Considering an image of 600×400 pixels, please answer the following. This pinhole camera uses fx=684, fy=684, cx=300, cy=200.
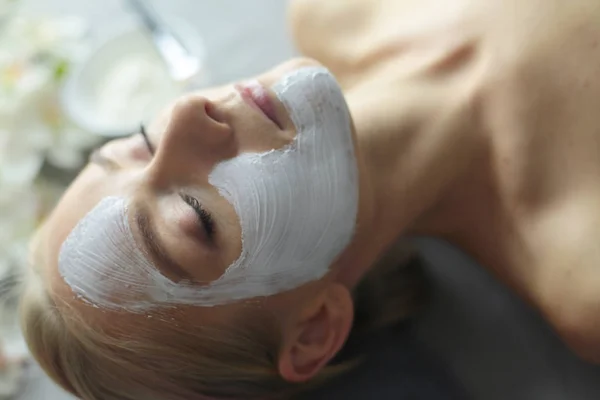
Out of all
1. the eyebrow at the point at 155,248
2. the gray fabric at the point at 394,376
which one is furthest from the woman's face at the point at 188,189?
the gray fabric at the point at 394,376

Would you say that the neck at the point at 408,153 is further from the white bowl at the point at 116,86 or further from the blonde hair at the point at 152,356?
the white bowl at the point at 116,86

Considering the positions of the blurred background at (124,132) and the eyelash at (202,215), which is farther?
the blurred background at (124,132)

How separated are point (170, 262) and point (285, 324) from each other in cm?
15

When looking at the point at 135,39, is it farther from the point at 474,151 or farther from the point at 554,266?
the point at 554,266

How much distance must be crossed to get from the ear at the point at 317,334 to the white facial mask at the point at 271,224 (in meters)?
0.04

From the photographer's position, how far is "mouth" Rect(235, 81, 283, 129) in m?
0.73

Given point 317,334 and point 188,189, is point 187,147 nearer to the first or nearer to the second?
point 188,189

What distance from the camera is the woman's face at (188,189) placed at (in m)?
0.68

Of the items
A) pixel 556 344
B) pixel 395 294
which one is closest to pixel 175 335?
pixel 395 294

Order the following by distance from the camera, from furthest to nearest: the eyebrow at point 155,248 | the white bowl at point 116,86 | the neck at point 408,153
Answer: the white bowl at point 116,86 → the neck at point 408,153 → the eyebrow at point 155,248

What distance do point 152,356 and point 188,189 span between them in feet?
0.60

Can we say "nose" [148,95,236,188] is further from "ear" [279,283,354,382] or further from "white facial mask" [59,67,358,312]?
"ear" [279,283,354,382]

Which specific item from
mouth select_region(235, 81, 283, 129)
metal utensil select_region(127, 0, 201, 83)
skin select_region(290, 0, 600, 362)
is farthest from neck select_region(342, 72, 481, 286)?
metal utensil select_region(127, 0, 201, 83)

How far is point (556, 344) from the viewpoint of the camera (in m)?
0.88
